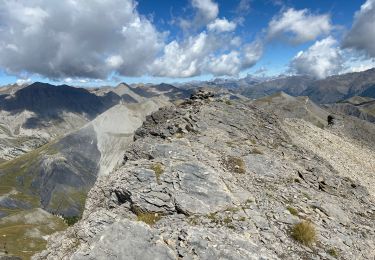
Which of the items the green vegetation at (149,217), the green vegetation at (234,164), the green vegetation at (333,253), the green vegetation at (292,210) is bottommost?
the green vegetation at (333,253)

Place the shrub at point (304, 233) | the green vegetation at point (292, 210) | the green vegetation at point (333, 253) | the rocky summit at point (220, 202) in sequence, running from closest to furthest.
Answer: the rocky summit at point (220, 202)
the green vegetation at point (333, 253)
the shrub at point (304, 233)
the green vegetation at point (292, 210)

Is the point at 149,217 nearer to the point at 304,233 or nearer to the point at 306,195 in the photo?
the point at 304,233

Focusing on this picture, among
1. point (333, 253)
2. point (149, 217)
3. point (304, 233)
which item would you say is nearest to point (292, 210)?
point (304, 233)

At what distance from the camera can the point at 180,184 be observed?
29.7 m

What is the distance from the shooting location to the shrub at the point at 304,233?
83.6 ft

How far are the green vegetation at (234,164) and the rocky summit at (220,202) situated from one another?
14 centimetres

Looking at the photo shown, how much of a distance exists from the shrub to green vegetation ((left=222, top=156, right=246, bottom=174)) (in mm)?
7993

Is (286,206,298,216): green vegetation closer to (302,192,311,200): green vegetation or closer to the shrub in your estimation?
the shrub

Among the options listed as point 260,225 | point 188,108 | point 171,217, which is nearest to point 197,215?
point 171,217

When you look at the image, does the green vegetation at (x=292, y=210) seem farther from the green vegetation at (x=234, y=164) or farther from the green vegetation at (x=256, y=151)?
the green vegetation at (x=256, y=151)

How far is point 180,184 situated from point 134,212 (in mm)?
4140

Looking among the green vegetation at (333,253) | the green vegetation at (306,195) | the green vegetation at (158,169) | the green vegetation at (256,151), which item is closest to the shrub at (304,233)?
the green vegetation at (333,253)

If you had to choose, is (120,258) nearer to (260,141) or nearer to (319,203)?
(319,203)

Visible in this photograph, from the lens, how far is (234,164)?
33.9 m
